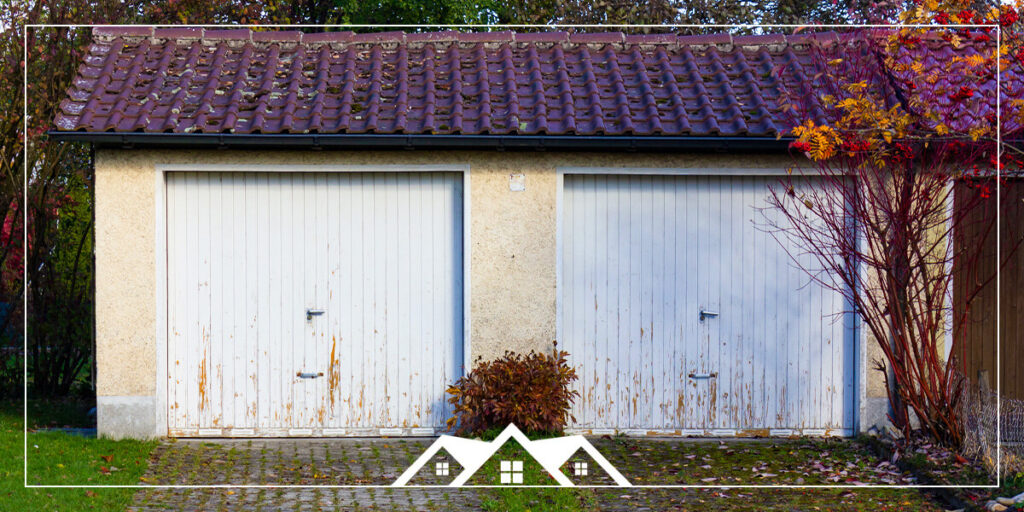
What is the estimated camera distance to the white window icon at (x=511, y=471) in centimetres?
723

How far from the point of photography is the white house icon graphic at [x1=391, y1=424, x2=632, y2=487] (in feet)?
24.2

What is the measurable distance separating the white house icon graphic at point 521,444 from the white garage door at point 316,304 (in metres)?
0.64

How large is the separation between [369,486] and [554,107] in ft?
12.2

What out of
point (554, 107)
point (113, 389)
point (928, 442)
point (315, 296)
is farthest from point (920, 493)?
point (113, 389)

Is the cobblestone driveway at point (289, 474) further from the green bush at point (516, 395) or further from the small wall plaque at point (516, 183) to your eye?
the small wall plaque at point (516, 183)

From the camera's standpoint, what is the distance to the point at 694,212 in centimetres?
884

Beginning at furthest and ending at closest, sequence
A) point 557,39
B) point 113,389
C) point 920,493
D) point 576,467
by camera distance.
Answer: point 557,39, point 113,389, point 576,467, point 920,493

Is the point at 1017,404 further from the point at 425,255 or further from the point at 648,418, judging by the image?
the point at 425,255

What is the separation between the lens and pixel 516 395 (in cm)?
823

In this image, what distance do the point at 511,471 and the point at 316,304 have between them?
2.54m

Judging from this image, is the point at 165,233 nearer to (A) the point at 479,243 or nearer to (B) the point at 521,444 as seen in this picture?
(A) the point at 479,243

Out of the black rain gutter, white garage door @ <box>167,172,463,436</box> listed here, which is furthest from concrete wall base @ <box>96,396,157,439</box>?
the black rain gutter

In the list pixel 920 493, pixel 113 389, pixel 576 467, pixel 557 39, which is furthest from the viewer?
pixel 557 39

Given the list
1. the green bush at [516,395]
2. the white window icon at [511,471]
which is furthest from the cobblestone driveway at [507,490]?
the green bush at [516,395]
